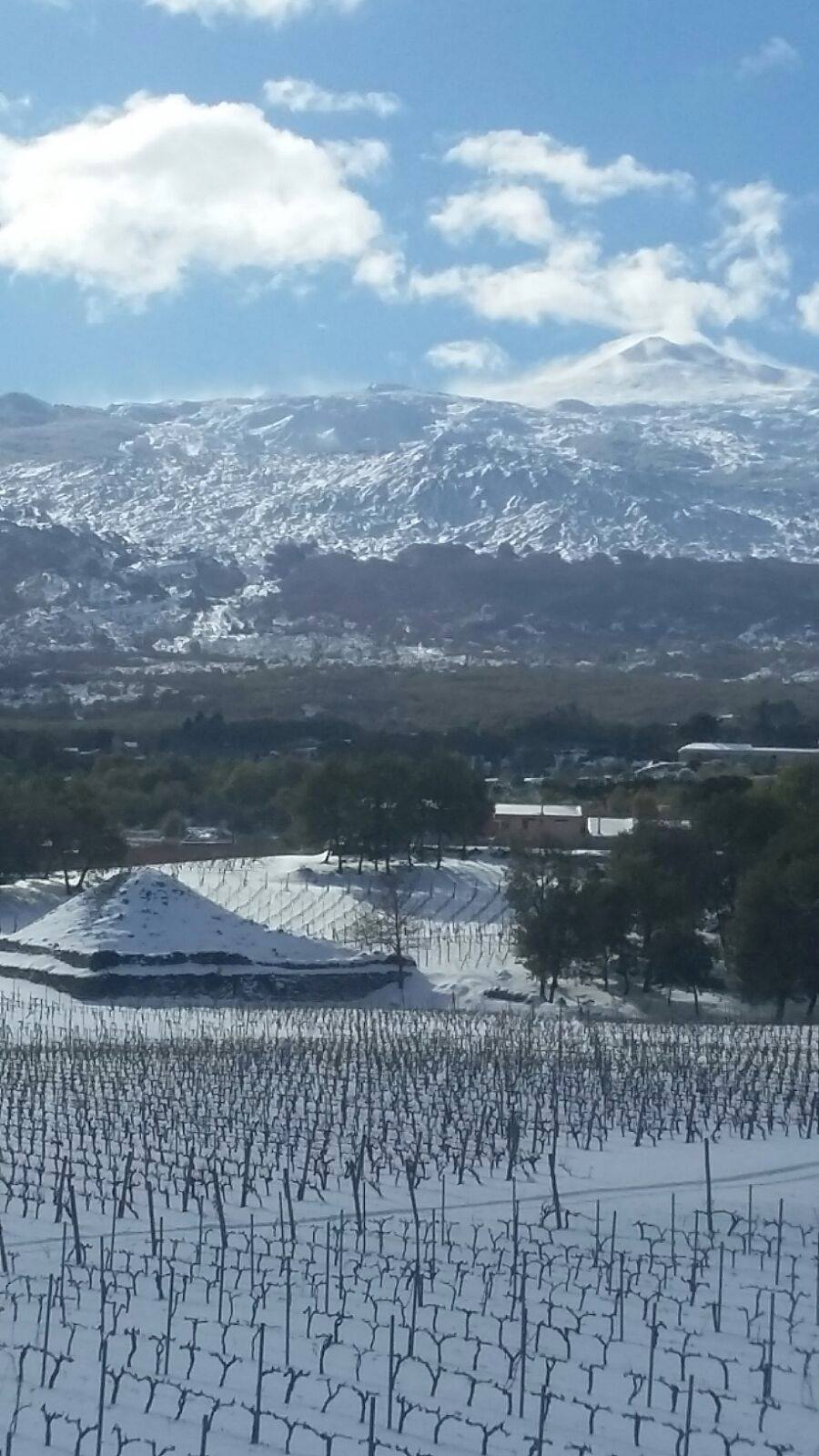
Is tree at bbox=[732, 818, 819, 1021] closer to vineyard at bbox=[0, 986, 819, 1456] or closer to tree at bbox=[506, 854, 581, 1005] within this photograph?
tree at bbox=[506, 854, 581, 1005]

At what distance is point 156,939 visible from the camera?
124ft

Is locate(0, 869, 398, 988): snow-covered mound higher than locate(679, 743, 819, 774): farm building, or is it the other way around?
locate(679, 743, 819, 774): farm building

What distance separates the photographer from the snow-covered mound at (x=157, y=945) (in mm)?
36812

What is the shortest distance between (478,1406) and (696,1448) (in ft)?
4.31

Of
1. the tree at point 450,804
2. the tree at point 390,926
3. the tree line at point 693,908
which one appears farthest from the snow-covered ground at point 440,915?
the tree at point 450,804

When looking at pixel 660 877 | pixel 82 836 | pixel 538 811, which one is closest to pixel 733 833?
pixel 660 877

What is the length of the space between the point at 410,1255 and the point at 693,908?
24.8 m

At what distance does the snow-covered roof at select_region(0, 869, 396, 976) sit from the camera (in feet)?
122

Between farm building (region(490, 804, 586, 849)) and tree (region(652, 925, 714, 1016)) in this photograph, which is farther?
farm building (region(490, 804, 586, 849))

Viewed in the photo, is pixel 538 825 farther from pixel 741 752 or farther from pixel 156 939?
pixel 741 752

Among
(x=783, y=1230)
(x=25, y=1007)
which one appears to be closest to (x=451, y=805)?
(x=25, y=1007)

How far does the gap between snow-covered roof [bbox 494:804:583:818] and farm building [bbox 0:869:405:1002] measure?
22512 millimetres

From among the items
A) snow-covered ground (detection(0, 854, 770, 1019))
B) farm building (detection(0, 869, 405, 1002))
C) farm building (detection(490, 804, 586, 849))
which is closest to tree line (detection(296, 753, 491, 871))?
snow-covered ground (detection(0, 854, 770, 1019))

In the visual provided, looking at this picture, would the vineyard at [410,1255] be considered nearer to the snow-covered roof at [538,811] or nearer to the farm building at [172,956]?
the farm building at [172,956]
